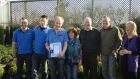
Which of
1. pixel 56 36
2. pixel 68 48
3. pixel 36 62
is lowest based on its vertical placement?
pixel 36 62

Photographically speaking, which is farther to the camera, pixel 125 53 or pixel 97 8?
pixel 97 8

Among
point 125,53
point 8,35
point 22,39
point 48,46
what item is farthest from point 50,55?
point 8,35

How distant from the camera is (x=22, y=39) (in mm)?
10281

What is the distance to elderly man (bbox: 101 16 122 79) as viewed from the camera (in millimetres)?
9883

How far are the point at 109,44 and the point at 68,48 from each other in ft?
3.43

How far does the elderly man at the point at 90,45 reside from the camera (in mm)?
10016

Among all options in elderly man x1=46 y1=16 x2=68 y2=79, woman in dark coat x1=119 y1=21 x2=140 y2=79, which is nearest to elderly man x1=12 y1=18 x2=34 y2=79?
elderly man x1=46 y1=16 x2=68 y2=79

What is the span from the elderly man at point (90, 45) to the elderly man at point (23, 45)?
1.33m

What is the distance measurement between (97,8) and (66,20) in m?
1.38

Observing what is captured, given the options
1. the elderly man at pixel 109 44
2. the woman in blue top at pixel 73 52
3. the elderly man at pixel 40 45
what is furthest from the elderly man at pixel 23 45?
the elderly man at pixel 109 44

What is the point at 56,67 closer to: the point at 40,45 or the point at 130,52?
the point at 40,45

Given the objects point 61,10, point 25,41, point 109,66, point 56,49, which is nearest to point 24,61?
point 25,41

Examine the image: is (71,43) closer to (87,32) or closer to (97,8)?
(87,32)

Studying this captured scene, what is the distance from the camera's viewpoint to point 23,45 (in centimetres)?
1029
